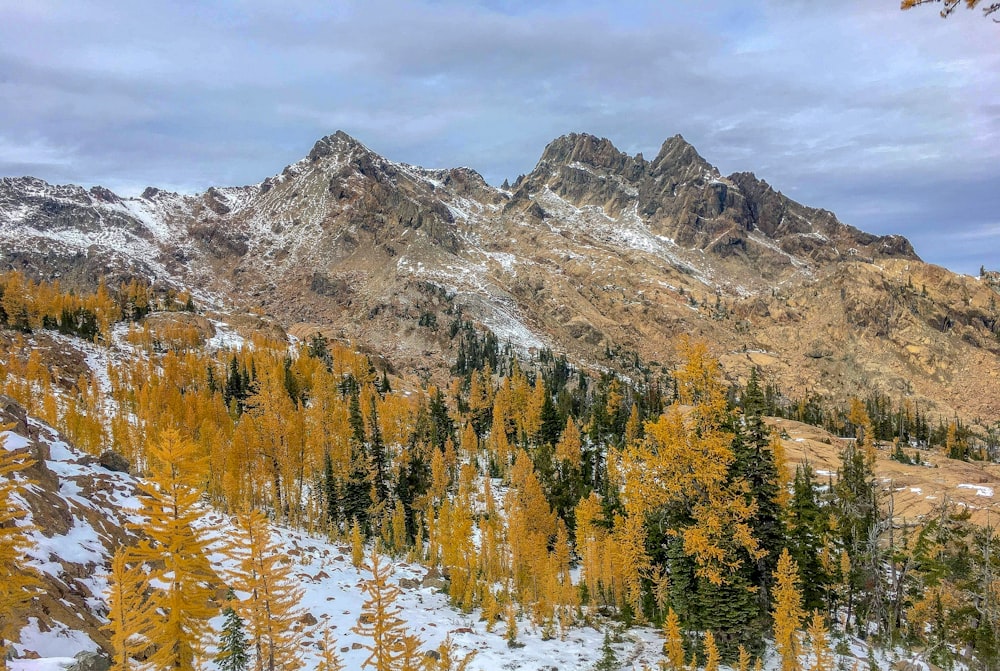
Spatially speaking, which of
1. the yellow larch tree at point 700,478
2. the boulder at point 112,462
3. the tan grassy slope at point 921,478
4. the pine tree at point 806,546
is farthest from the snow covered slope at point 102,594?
the tan grassy slope at point 921,478

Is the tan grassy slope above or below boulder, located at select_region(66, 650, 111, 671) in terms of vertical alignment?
below

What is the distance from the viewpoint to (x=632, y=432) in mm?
82750

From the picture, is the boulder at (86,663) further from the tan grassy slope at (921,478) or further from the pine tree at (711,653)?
the tan grassy slope at (921,478)

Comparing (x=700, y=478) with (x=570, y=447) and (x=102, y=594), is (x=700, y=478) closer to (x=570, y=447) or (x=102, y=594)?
(x=102, y=594)

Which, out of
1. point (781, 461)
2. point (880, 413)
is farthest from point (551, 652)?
point (880, 413)

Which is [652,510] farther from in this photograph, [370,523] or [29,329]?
[29,329]

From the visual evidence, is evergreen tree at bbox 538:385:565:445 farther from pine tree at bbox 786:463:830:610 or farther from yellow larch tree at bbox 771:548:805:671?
yellow larch tree at bbox 771:548:805:671

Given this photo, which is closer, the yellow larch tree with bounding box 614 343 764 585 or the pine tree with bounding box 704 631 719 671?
the pine tree with bounding box 704 631 719 671

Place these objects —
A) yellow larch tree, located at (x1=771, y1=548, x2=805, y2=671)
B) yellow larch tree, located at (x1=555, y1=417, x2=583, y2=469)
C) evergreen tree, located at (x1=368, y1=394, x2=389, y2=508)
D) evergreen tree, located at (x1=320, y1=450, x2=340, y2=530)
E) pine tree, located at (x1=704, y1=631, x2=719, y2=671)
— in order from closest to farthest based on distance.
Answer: pine tree, located at (x1=704, y1=631, x2=719, y2=671), yellow larch tree, located at (x1=771, y1=548, x2=805, y2=671), evergreen tree, located at (x1=320, y1=450, x2=340, y2=530), evergreen tree, located at (x1=368, y1=394, x2=389, y2=508), yellow larch tree, located at (x1=555, y1=417, x2=583, y2=469)

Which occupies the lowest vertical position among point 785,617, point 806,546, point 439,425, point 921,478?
point 921,478

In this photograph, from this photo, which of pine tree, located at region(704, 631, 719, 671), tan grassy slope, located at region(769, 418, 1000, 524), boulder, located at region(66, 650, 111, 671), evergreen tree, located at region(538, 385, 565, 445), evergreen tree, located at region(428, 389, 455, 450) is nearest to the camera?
boulder, located at region(66, 650, 111, 671)

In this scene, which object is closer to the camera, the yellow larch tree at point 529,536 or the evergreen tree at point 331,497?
the yellow larch tree at point 529,536

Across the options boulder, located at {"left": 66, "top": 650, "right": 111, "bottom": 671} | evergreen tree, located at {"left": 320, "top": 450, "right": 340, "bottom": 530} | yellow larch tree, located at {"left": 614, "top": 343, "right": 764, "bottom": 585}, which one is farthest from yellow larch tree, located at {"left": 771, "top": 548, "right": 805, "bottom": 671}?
evergreen tree, located at {"left": 320, "top": 450, "right": 340, "bottom": 530}

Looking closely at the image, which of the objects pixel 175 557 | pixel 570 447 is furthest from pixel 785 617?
pixel 570 447
